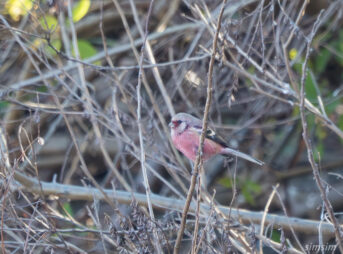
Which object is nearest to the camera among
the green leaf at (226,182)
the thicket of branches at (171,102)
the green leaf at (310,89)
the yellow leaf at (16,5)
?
the yellow leaf at (16,5)

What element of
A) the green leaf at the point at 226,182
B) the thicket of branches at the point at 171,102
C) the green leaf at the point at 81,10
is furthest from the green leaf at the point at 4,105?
the green leaf at the point at 226,182

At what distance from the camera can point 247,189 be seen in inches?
258

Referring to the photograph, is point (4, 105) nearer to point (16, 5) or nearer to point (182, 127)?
point (16, 5)

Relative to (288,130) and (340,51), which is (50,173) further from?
(340,51)

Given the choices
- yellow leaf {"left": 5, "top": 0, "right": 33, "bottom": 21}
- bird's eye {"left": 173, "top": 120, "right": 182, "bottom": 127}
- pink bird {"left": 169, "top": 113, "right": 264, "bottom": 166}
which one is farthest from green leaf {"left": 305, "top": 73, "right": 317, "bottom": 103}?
yellow leaf {"left": 5, "top": 0, "right": 33, "bottom": 21}

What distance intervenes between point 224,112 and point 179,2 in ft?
4.37

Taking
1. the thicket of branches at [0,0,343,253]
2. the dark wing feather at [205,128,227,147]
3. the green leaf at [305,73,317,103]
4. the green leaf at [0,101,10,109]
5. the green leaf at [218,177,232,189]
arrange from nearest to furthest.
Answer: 1. the dark wing feather at [205,128,227,147]
2. the thicket of branches at [0,0,343,253]
3. the green leaf at [305,73,317,103]
4. the green leaf at [0,101,10,109]
5. the green leaf at [218,177,232,189]

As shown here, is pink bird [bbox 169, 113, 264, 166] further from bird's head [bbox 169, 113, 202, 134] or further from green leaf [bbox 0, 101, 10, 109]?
green leaf [bbox 0, 101, 10, 109]

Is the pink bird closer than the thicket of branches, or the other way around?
the pink bird

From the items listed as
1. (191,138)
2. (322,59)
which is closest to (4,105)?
(191,138)

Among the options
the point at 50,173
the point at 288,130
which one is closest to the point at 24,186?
the point at 50,173

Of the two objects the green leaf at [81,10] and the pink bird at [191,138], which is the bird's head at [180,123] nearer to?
the pink bird at [191,138]

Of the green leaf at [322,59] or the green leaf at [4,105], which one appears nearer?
the green leaf at [4,105]

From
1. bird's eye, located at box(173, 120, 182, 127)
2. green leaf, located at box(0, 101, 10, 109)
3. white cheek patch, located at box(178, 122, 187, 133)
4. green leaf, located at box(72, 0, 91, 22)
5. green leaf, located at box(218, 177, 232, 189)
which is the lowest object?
green leaf, located at box(218, 177, 232, 189)
